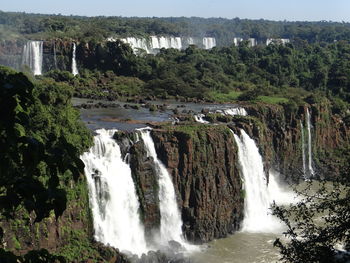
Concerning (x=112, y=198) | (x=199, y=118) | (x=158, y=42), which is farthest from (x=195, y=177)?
(x=158, y=42)

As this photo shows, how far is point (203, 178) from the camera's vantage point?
2584cm

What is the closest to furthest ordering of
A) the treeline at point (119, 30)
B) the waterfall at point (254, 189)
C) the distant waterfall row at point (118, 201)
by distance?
the distant waterfall row at point (118, 201) < the waterfall at point (254, 189) < the treeline at point (119, 30)

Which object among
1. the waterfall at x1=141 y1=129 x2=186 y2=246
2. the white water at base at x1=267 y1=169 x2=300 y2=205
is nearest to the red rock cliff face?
the waterfall at x1=141 y1=129 x2=186 y2=246

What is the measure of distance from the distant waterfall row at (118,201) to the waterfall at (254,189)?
5022 millimetres

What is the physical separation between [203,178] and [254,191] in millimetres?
4630

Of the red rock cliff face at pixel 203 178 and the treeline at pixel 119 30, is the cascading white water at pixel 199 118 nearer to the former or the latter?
the red rock cliff face at pixel 203 178

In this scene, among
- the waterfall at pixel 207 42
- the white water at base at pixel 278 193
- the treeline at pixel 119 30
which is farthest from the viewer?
the waterfall at pixel 207 42

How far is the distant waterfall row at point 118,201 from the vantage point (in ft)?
72.1

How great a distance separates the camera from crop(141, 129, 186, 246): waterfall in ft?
79.1

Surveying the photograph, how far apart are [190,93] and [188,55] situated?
56.7 ft

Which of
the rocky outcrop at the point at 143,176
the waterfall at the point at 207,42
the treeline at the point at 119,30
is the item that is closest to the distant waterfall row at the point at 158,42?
the waterfall at the point at 207,42

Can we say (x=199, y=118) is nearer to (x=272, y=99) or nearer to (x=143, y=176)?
(x=143, y=176)

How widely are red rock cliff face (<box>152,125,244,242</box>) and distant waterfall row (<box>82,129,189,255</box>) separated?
2.07ft

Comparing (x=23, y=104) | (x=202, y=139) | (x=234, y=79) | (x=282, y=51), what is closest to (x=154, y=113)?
(x=202, y=139)
